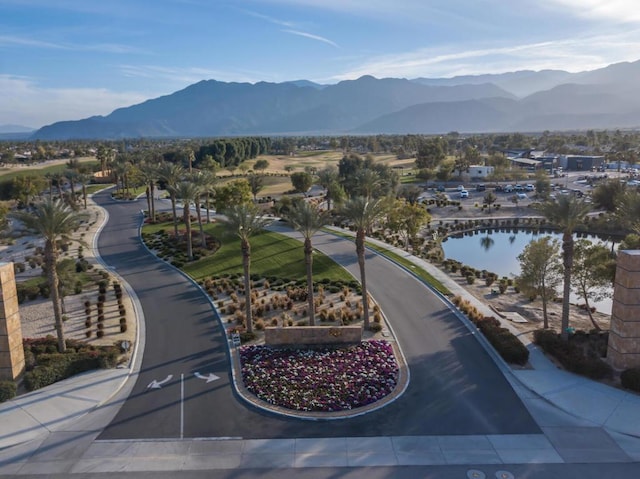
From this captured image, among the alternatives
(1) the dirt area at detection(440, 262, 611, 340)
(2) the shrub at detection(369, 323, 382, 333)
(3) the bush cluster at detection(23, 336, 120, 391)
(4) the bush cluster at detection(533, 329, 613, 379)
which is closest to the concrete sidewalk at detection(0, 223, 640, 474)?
(4) the bush cluster at detection(533, 329, 613, 379)

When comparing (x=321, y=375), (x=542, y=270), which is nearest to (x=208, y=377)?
(x=321, y=375)

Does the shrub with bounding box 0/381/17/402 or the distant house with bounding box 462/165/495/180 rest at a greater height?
the distant house with bounding box 462/165/495/180

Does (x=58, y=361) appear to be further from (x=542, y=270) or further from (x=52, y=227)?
(x=542, y=270)

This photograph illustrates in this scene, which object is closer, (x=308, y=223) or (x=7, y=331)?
(x=7, y=331)

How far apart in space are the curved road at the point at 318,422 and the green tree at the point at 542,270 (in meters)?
5.43

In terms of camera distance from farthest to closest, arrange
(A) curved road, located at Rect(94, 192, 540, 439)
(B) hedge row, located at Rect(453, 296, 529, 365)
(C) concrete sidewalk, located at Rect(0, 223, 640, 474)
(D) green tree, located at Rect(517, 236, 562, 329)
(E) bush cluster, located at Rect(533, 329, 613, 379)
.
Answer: (D) green tree, located at Rect(517, 236, 562, 329)
(B) hedge row, located at Rect(453, 296, 529, 365)
(E) bush cluster, located at Rect(533, 329, 613, 379)
(A) curved road, located at Rect(94, 192, 540, 439)
(C) concrete sidewalk, located at Rect(0, 223, 640, 474)

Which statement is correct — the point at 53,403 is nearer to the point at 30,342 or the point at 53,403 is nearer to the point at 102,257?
the point at 30,342

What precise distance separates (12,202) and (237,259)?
65.3 m

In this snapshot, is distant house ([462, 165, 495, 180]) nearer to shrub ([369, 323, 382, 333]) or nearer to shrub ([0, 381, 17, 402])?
shrub ([369, 323, 382, 333])

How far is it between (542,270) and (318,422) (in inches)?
742

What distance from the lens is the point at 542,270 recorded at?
3203 cm

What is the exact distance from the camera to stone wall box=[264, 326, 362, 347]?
28.7 metres

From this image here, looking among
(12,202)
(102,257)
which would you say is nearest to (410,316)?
(102,257)

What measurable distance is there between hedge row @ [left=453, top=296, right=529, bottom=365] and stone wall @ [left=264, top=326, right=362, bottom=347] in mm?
7589
